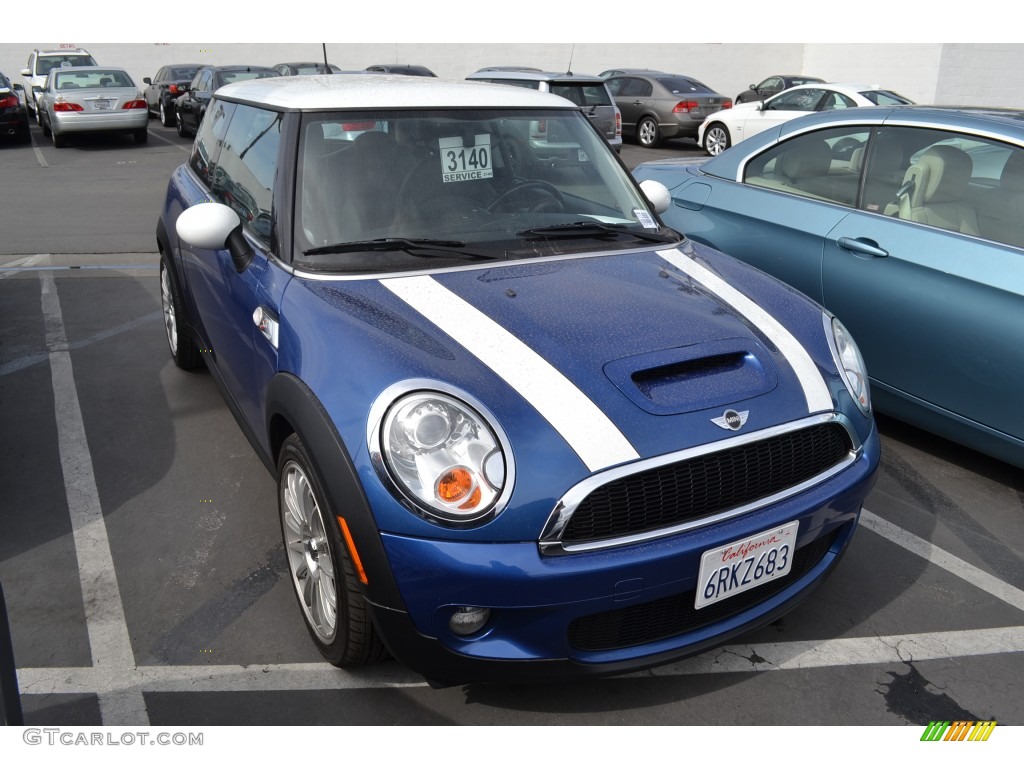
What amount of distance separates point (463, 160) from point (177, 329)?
2.25 metres

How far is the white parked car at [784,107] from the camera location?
1357cm

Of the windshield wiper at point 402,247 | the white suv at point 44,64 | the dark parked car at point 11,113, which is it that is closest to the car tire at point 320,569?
the windshield wiper at point 402,247

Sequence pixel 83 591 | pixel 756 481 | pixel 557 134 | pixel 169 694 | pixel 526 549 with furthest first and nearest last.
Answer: pixel 557 134 → pixel 83 591 → pixel 169 694 → pixel 756 481 → pixel 526 549

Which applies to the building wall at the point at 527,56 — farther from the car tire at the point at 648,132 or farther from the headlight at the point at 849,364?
the headlight at the point at 849,364

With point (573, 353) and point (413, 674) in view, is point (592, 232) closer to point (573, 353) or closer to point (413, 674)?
point (573, 353)

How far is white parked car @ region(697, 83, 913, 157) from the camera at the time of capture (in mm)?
13570

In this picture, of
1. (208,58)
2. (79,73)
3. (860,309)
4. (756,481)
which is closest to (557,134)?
(860,309)

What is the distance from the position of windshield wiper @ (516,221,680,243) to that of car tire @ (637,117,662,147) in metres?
13.9

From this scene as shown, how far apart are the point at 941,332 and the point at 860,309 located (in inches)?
15.9

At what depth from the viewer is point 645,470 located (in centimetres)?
222

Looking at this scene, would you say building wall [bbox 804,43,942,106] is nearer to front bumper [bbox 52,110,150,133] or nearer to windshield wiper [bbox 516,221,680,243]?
front bumper [bbox 52,110,150,133]

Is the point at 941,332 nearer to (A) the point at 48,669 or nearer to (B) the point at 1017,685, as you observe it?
(B) the point at 1017,685

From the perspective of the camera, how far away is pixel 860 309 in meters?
4.02
